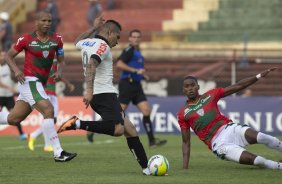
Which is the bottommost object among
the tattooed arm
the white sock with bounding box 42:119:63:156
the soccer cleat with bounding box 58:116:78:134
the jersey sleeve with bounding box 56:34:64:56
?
the white sock with bounding box 42:119:63:156

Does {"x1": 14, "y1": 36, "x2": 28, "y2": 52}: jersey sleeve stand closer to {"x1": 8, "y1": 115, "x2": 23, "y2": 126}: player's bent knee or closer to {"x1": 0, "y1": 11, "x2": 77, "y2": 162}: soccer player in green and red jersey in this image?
{"x1": 0, "y1": 11, "x2": 77, "y2": 162}: soccer player in green and red jersey

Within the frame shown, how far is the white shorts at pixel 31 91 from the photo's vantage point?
13766mm

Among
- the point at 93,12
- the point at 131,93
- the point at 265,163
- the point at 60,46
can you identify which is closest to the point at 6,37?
the point at 93,12

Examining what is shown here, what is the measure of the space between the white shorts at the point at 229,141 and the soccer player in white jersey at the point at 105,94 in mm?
1204

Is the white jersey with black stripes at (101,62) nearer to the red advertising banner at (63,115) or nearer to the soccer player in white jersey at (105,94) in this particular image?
the soccer player in white jersey at (105,94)

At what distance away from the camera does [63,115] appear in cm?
2500

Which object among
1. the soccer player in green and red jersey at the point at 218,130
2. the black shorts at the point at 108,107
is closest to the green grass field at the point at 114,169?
the soccer player in green and red jersey at the point at 218,130

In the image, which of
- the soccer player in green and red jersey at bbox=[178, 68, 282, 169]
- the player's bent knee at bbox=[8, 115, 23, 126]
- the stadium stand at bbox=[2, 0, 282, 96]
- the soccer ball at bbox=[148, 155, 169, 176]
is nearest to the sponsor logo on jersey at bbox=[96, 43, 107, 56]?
the soccer player in green and red jersey at bbox=[178, 68, 282, 169]

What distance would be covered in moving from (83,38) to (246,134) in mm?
2724

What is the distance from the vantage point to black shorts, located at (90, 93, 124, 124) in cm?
1202

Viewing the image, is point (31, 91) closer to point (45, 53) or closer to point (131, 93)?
point (45, 53)

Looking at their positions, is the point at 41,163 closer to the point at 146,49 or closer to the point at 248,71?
the point at 248,71

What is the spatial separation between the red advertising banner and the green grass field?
7.14m

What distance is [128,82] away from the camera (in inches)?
748
